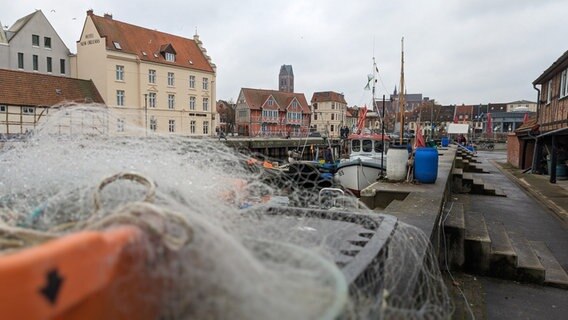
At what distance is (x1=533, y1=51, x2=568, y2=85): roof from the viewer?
16.1m

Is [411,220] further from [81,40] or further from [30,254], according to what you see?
[81,40]

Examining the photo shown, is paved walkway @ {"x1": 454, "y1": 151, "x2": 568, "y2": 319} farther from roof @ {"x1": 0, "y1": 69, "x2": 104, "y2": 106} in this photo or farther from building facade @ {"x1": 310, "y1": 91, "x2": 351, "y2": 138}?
building facade @ {"x1": 310, "y1": 91, "x2": 351, "y2": 138}

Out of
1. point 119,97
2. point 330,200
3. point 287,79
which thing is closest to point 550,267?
point 330,200

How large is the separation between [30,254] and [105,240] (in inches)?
7.2

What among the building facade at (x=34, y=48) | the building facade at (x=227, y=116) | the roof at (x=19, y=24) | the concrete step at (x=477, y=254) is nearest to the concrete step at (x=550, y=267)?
the concrete step at (x=477, y=254)

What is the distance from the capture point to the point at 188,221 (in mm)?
1396

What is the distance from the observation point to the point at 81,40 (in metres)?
49.1

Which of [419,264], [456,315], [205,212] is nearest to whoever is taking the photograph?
[205,212]

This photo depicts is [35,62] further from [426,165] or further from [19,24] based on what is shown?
[426,165]

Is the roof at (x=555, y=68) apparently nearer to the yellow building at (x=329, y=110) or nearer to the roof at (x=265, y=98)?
the roof at (x=265, y=98)

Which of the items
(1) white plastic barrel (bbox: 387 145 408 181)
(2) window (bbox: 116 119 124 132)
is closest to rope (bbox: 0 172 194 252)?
(2) window (bbox: 116 119 124 132)

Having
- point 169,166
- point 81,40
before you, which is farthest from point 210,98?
point 169,166

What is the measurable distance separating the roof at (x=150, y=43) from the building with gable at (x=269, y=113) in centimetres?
1884

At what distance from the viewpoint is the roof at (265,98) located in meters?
78.1
